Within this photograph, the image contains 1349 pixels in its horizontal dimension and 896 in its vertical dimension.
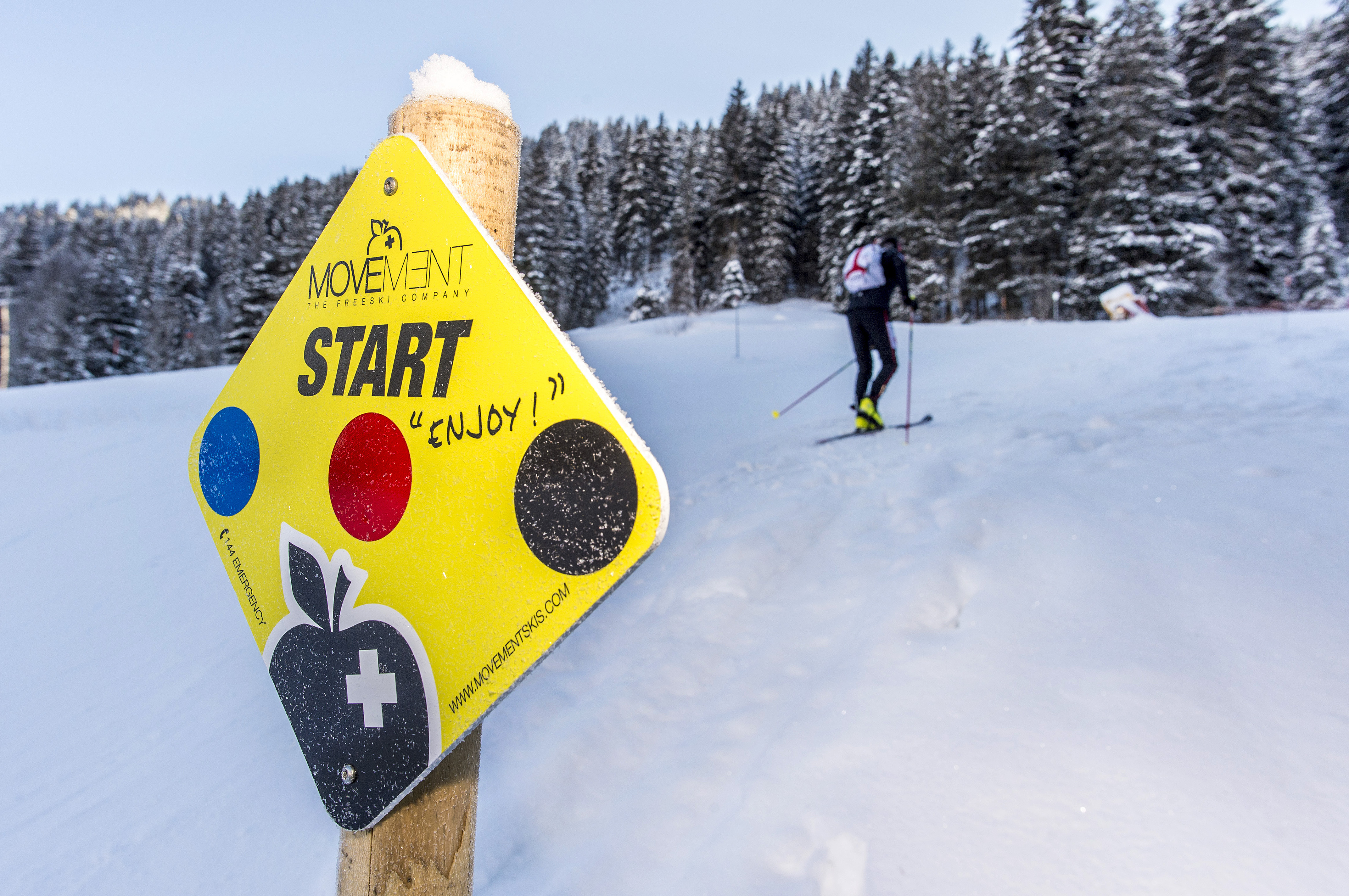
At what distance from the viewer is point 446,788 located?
44.1 inches

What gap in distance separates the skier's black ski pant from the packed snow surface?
1.53 m

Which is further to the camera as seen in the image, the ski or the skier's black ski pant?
the skier's black ski pant

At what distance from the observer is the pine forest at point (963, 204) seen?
2286cm

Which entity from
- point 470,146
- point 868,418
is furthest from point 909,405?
point 470,146

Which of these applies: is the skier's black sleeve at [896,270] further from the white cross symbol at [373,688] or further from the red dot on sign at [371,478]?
the white cross symbol at [373,688]

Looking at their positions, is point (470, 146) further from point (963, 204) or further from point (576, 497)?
point (963, 204)

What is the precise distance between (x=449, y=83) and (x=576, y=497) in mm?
863

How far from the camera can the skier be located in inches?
239

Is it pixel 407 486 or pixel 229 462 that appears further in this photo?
pixel 229 462

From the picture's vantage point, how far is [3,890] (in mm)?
2123

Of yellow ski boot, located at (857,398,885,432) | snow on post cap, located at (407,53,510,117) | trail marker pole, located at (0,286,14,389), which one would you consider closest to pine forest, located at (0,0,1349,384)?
yellow ski boot, located at (857,398,885,432)

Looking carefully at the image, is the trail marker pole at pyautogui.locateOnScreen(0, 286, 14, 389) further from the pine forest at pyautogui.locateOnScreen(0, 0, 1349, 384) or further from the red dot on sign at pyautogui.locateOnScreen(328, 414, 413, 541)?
the red dot on sign at pyautogui.locateOnScreen(328, 414, 413, 541)

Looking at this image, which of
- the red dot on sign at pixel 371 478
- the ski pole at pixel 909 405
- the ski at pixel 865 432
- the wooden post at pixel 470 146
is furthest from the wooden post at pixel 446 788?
the ski at pixel 865 432

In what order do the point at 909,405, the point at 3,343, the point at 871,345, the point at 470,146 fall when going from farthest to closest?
the point at 3,343 → the point at 909,405 → the point at 871,345 → the point at 470,146
